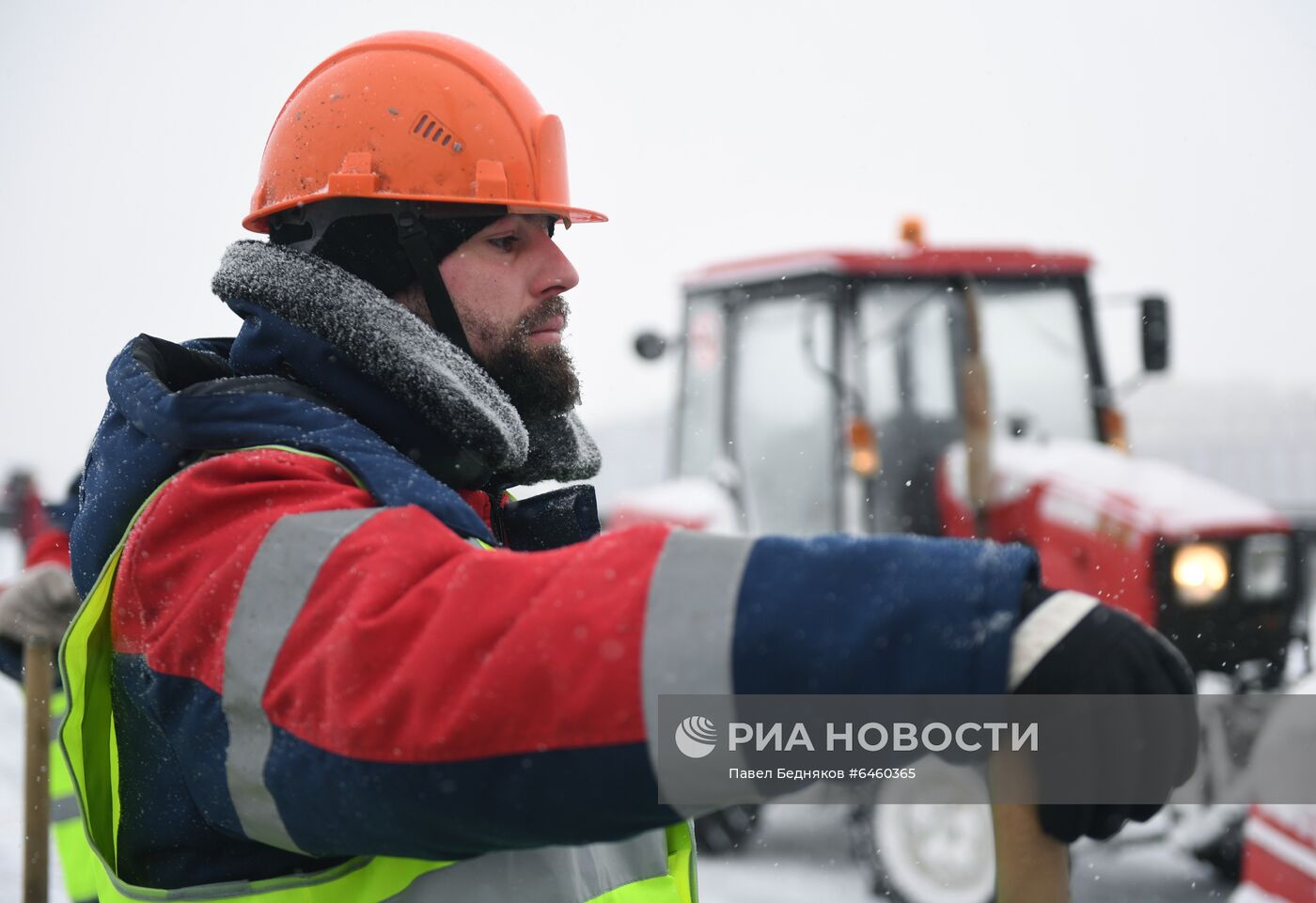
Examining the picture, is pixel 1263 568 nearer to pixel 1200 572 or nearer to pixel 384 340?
pixel 1200 572

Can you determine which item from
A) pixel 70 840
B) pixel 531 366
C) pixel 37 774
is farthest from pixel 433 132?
pixel 70 840

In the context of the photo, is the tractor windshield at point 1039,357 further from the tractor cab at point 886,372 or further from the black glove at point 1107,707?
the black glove at point 1107,707

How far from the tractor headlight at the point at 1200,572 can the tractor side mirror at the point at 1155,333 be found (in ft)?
2.58

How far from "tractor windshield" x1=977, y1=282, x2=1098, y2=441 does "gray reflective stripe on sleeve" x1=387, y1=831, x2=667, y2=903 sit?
4706 millimetres

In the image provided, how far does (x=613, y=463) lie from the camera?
24.7 metres

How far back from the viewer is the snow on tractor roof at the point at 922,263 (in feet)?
18.2

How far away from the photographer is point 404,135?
173 cm

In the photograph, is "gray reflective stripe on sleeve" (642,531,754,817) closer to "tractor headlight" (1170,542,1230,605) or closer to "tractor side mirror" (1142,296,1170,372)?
"tractor headlight" (1170,542,1230,605)

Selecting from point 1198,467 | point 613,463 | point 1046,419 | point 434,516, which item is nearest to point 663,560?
point 434,516

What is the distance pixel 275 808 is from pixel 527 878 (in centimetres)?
33

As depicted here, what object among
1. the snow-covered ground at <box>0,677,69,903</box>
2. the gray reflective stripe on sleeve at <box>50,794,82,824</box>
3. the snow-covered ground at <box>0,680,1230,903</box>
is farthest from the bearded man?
the snow-covered ground at <box>0,680,1230,903</box>

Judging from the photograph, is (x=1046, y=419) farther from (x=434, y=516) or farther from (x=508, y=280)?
(x=434, y=516)

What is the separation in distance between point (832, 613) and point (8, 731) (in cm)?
766

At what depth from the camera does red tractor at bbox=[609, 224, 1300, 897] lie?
4.96 metres
